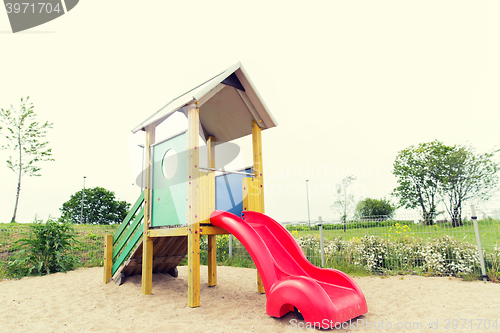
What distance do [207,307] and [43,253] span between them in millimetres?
5508

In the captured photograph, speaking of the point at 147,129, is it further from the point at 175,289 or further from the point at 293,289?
the point at 293,289

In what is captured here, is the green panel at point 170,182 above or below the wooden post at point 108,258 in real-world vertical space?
above

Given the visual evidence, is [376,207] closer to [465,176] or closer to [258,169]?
[465,176]

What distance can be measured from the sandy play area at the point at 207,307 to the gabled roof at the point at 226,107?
3420 mm

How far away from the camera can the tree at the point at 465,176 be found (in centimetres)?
2159

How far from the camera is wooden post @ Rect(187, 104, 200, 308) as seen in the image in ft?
15.9

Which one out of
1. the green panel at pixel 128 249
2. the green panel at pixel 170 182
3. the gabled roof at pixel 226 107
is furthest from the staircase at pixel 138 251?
the gabled roof at pixel 226 107

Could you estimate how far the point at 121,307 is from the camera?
498 centimetres

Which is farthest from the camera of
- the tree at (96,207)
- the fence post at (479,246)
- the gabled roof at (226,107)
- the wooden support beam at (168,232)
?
the tree at (96,207)

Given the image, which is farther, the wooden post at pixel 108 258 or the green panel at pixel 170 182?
the wooden post at pixel 108 258

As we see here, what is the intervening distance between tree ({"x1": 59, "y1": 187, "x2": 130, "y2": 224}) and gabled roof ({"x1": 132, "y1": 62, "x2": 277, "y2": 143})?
38800mm

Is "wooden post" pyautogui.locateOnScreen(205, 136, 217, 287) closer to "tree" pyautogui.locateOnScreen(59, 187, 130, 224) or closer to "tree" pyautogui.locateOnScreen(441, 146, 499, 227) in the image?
"tree" pyautogui.locateOnScreen(441, 146, 499, 227)

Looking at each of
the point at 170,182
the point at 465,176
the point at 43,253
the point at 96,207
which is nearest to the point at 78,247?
the point at 43,253

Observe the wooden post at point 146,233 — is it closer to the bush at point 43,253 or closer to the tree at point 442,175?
the bush at point 43,253
